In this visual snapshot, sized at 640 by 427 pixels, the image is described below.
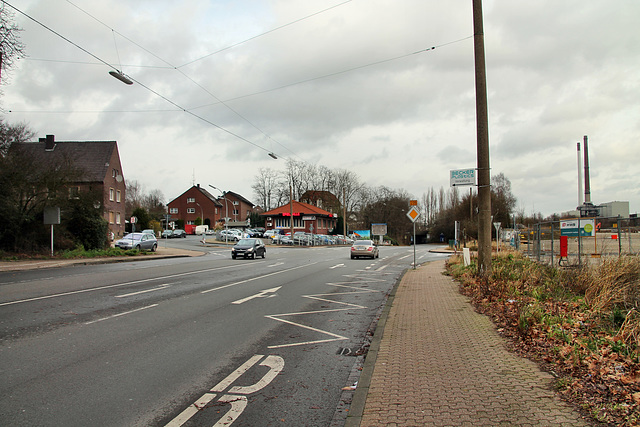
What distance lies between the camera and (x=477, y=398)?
4176 mm

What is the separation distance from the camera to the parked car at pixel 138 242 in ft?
111

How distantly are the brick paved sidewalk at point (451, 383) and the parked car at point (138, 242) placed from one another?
30575mm

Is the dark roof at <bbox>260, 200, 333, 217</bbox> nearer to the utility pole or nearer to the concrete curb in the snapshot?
the utility pole

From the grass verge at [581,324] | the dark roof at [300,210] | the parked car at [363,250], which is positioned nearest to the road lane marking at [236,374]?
the grass verge at [581,324]

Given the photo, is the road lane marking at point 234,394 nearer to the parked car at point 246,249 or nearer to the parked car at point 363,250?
the parked car at point 246,249

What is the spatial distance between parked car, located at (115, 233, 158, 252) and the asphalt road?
2273 cm

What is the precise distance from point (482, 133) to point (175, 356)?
9762mm

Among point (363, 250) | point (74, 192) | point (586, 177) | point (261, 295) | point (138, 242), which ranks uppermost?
point (586, 177)

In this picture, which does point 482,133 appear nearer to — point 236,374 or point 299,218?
point 236,374

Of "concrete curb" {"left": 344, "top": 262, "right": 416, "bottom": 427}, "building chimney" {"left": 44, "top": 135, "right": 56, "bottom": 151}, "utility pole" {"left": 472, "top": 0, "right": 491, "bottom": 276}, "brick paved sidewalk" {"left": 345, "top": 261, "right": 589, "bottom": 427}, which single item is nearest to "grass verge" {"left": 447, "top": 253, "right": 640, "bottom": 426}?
"brick paved sidewalk" {"left": 345, "top": 261, "right": 589, "bottom": 427}

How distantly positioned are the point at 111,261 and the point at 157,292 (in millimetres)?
16068

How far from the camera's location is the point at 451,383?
4.62 m

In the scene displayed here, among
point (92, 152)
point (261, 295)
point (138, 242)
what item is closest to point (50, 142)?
point (92, 152)

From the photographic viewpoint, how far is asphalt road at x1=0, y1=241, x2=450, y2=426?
413 cm
